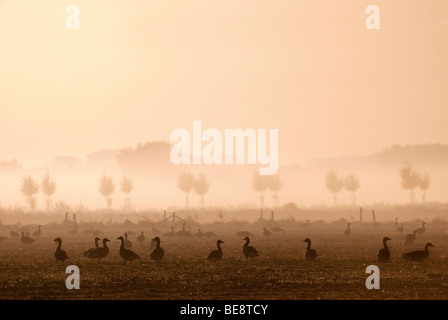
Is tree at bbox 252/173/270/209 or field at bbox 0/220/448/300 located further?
tree at bbox 252/173/270/209

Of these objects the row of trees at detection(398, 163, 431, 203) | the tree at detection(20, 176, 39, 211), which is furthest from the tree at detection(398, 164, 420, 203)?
the tree at detection(20, 176, 39, 211)

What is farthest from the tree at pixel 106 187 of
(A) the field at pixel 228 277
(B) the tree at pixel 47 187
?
(A) the field at pixel 228 277

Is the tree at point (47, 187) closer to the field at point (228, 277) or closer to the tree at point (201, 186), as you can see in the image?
the tree at point (201, 186)

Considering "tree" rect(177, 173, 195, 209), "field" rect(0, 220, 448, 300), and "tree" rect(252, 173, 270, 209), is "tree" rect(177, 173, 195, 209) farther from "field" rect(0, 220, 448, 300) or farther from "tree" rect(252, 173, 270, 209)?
"field" rect(0, 220, 448, 300)

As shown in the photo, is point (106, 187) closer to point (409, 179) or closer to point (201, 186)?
point (201, 186)

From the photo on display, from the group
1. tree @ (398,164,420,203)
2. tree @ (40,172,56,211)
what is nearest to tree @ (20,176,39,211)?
tree @ (40,172,56,211)

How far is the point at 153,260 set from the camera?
38.3 m

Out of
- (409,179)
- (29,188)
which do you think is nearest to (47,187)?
(29,188)

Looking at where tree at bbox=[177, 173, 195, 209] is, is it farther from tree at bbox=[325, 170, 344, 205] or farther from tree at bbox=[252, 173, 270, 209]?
tree at bbox=[325, 170, 344, 205]

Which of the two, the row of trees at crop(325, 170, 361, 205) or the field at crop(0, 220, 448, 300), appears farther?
the row of trees at crop(325, 170, 361, 205)

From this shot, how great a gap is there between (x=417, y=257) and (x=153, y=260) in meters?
13.6

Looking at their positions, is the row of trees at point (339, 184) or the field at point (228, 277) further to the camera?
the row of trees at point (339, 184)

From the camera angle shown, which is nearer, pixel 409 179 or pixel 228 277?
pixel 228 277
